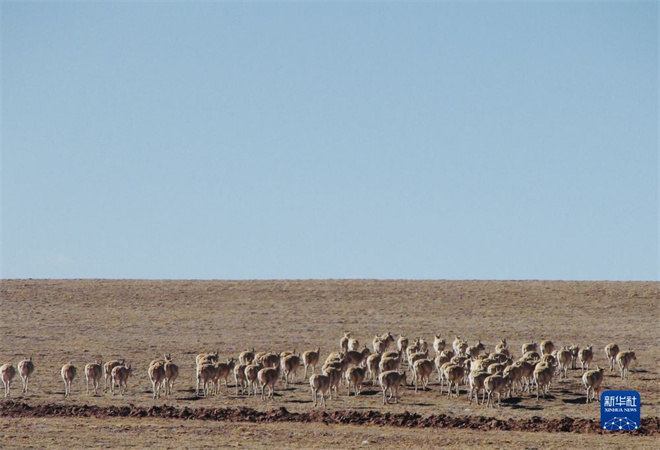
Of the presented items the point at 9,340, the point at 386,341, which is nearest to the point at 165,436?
the point at 386,341

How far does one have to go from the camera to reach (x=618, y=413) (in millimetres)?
25938

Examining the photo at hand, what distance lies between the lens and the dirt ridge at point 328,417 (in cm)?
2631

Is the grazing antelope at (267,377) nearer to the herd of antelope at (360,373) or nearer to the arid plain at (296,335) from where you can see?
the herd of antelope at (360,373)

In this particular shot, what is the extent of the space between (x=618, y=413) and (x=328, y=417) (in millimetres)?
7650

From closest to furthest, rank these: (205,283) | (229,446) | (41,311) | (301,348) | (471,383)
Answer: (229,446), (471,383), (301,348), (41,311), (205,283)

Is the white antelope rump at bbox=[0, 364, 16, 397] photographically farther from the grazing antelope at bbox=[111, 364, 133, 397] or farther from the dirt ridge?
the grazing antelope at bbox=[111, 364, 133, 397]

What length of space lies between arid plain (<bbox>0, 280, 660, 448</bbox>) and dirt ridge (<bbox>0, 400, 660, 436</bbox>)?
0.35 meters

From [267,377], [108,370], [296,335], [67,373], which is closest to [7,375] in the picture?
[67,373]

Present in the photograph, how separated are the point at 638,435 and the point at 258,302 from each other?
1552 inches

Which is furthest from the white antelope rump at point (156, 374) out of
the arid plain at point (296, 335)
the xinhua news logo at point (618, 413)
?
the xinhua news logo at point (618, 413)

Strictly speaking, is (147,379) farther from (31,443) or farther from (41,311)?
(41,311)

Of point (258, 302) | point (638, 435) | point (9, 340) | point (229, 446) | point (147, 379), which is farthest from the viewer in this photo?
point (258, 302)

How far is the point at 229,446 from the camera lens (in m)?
24.1

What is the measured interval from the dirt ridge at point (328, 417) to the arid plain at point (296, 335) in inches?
13.8
